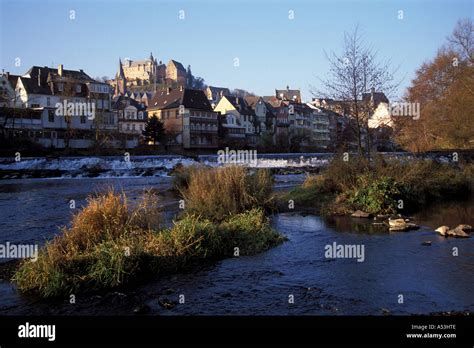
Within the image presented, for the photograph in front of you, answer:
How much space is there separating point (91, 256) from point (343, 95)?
1656 centimetres

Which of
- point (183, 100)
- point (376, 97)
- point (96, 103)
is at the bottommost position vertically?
point (376, 97)

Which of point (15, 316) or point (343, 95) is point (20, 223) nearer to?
point (15, 316)

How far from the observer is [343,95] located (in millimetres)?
22047

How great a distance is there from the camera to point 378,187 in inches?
664

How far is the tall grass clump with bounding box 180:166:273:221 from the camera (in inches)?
554

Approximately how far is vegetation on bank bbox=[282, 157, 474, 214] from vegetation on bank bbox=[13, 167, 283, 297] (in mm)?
5424

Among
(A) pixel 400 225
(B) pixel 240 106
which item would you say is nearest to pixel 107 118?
(B) pixel 240 106

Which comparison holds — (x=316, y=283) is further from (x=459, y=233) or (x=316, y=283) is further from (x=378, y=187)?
(x=378, y=187)

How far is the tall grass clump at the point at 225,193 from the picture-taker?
1406cm

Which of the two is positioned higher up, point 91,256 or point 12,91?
point 12,91

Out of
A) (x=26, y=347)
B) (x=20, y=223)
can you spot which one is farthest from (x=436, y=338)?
(x=20, y=223)

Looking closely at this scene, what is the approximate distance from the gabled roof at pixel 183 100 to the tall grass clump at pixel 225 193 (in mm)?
67247

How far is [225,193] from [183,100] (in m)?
70.1

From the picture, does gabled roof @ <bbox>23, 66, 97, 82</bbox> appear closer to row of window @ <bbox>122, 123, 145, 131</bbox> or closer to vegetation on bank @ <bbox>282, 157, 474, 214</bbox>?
row of window @ <bbox>122, 123, 145, 131</bbox>
